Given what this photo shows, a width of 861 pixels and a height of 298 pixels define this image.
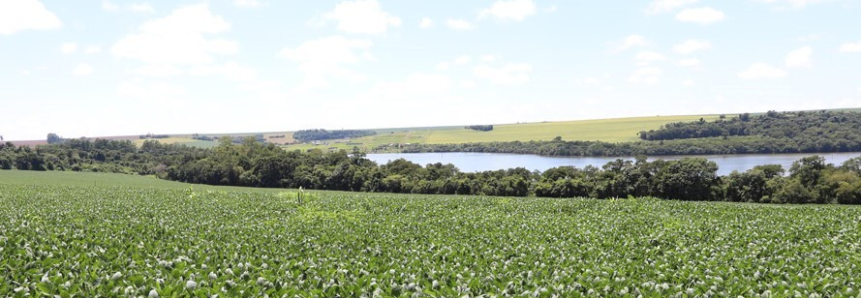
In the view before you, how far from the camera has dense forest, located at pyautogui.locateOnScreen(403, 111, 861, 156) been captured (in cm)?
13525

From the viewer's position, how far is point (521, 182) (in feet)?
244

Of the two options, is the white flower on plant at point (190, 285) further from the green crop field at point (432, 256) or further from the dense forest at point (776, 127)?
the dense forest at point (776, 127)

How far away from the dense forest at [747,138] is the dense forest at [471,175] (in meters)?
80.2

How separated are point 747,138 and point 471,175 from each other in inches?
3965

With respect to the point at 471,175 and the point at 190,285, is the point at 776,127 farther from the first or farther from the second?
the point at 190,285

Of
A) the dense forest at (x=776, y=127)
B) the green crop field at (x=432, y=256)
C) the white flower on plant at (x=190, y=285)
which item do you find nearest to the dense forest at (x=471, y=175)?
the green crop field at (x=432, y=256)

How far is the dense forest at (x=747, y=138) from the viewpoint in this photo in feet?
444

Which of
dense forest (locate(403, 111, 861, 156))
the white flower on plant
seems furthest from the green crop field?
dense forest (locate(403, 111, 861, 156))

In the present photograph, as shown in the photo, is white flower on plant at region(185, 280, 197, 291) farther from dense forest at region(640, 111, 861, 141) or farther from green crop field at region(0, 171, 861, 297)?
dense forest at region(640, 111, 861, 141)

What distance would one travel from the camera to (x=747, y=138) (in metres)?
149

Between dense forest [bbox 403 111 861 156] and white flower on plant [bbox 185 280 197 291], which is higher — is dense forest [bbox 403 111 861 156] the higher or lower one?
the lower one

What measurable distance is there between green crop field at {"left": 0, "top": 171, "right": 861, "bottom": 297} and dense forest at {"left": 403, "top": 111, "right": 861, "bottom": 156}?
125 meters

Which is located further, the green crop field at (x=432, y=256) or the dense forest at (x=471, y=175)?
the dense forest at (x=471, y=175)

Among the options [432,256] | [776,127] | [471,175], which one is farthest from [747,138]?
[432,256]
